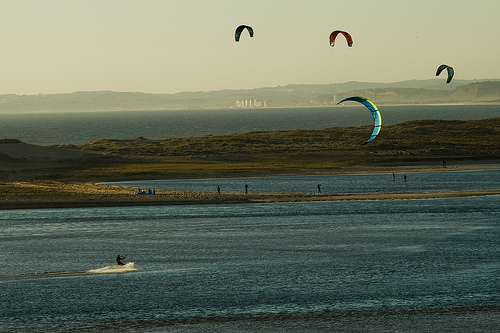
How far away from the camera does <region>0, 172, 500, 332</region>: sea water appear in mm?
27906

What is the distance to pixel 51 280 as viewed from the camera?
34.0 m

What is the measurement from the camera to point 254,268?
3584cm

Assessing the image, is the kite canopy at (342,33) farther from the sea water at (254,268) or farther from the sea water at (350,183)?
the sea water at (254,268)

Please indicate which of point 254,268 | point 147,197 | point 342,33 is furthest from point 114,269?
point 342,33

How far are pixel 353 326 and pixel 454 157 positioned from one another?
71.5 m

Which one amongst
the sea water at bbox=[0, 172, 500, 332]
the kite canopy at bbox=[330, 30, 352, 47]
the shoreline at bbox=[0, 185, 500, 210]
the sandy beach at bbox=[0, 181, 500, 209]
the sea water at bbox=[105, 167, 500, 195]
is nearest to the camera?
the sea water at bbox=[0, 172, 500, 332]

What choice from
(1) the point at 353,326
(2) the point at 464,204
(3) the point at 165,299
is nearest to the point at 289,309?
(1) the point at 353,326

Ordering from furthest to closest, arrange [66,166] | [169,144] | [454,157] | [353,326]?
[169,144], [454,157], [66,166], [353,326]

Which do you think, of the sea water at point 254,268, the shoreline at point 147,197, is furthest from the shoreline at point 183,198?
the sea water at point 254,268

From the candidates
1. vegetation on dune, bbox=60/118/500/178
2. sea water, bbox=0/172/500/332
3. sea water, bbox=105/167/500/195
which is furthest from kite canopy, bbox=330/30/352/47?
vegetation on dune, bbox=60/118/500/178

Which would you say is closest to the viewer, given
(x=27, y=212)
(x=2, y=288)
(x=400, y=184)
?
(x=2, y=288)

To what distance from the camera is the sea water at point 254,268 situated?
2791 centimetres

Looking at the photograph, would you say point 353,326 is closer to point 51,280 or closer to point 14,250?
point 51,280

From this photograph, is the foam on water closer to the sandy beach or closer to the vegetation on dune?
the sandy beach
